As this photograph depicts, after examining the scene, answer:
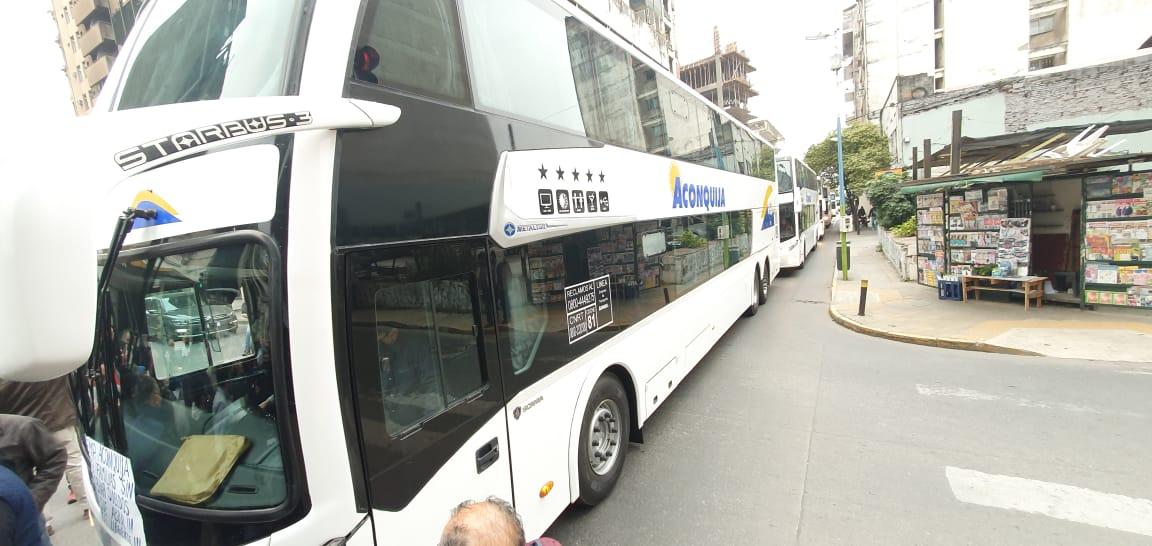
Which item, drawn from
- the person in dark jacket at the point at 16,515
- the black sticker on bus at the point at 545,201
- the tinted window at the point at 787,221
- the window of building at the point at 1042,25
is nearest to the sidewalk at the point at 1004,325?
the tinted window at the point at 787,221

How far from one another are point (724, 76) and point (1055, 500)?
62.8 metres

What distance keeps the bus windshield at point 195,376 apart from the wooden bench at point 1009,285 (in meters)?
11.7

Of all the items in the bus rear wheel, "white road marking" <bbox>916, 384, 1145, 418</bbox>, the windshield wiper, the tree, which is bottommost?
"white road marking" <bbox>916, 384, 1145, 418</bbox>

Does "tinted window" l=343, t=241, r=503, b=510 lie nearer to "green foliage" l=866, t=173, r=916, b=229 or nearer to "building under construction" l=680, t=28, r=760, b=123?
"green foliage" l=866, t=173, r=916, b=229

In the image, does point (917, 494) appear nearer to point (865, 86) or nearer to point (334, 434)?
point (334, 434)

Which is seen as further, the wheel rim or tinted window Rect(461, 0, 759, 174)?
the wheel rim

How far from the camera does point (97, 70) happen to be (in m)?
37.3

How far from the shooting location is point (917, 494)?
378 cm

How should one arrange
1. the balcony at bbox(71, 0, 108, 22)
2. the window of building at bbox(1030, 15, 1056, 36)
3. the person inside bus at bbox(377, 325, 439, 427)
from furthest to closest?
the balcony at bbox(71, 0, 108, 22) < the window of building at bbox(1030, 15, 1056, 36) < the person inside bus at bbox(377, 325, 439, 427)

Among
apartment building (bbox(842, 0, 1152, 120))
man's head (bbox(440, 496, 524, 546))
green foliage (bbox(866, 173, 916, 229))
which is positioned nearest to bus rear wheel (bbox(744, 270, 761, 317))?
man's head (bbox(440, 496, 524, 546))

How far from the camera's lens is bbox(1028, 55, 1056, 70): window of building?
3123 centimetres

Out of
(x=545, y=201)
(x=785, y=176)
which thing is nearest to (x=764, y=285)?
(x=785, y=176)

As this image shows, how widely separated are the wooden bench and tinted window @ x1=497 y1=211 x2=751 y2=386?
6.78m

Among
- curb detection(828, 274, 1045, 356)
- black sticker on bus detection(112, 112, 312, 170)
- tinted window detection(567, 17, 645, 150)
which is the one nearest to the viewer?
black sticker on bus detection(112, 112, 312, 170)
